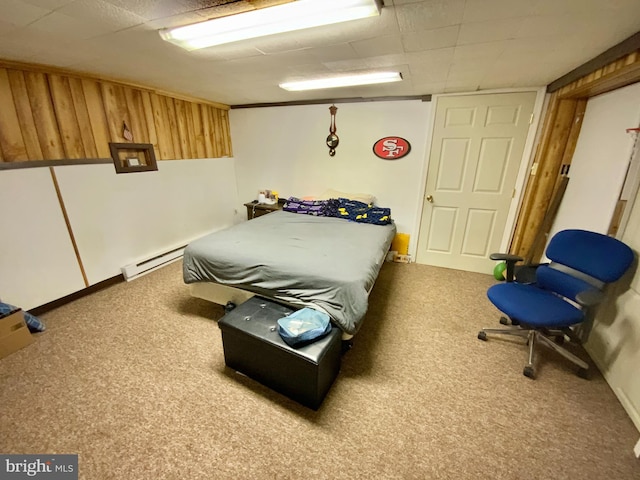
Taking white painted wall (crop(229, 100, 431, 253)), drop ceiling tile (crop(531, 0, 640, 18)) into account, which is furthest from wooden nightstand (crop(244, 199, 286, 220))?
drop ceiling tile (crop(531, 0, 640, 18))

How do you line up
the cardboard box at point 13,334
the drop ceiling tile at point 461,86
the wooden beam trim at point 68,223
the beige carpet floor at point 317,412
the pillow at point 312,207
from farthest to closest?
1. the pillow at point 312,207
2. the drop ceiling tile at point 461,86
3. the wooden beam trim at point 68,223
4. the cardboard box at point 13,334
5. the beige carpet floor at point 317,412

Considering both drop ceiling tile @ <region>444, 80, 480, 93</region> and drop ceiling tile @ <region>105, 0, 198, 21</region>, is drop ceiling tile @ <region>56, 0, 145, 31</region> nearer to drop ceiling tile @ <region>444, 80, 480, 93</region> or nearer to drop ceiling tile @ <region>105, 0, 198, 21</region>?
drop ceiling tile @ <region>105, 0, 198, 21</region>

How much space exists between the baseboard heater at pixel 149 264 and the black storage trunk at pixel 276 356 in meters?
2.07

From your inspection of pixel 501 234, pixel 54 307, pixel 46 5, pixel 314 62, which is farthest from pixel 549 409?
pixel 54 307

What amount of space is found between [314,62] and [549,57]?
1.75m

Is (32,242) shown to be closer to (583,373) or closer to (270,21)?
(270,21)

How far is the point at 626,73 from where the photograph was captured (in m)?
1.72

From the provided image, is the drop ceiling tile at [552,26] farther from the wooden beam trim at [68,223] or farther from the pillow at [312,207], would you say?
the wooden beam trim at [68,223]

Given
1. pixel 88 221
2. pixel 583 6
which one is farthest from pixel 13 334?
pixel 583 6

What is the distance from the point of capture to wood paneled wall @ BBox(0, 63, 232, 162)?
214 cm

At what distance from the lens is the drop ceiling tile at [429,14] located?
1.23 metres

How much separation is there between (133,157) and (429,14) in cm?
332

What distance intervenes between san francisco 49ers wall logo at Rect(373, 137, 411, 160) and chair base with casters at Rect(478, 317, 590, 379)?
2.24 meters

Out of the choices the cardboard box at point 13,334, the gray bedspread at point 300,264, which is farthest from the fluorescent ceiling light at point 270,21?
the cardboard box at point 13,334
